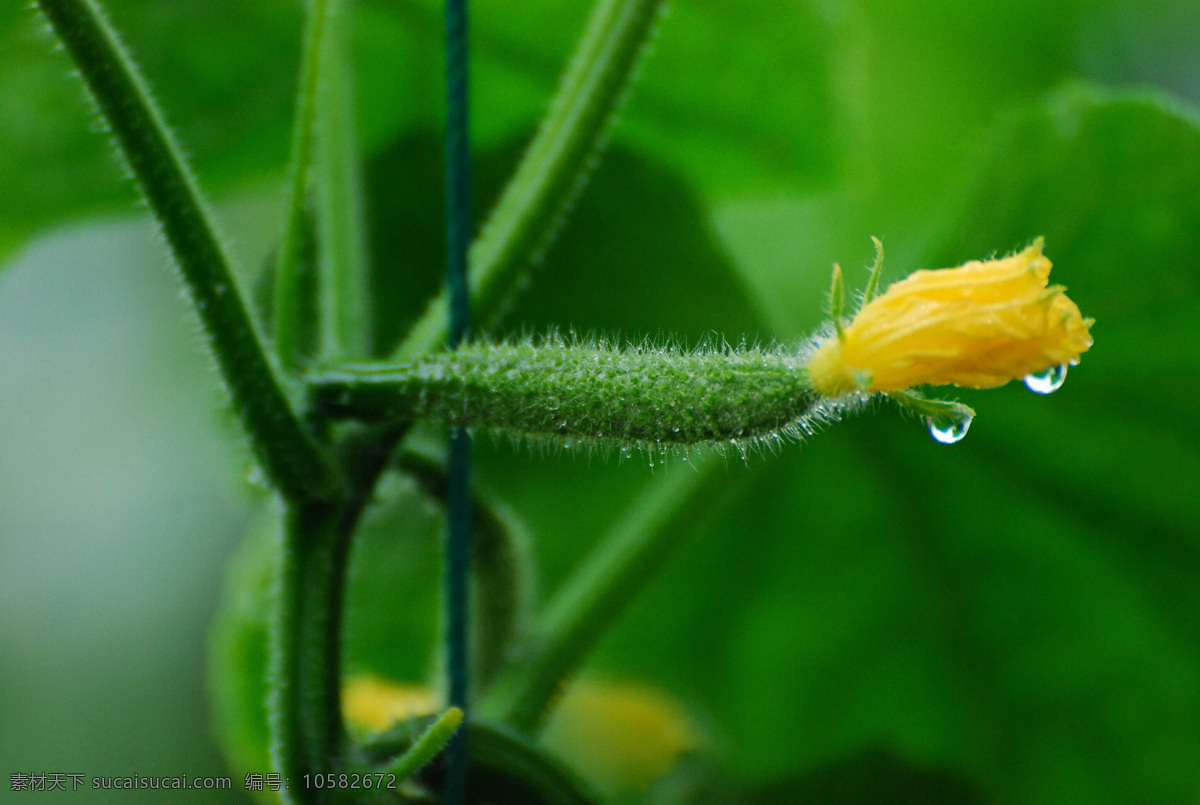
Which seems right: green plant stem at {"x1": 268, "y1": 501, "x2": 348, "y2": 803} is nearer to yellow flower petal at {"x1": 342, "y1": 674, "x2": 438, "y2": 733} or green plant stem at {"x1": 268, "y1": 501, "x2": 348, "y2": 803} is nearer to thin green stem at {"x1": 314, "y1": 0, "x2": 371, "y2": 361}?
thin green stem at {"x1": 314, "y1": 0, "x2": 371, "y2": 361}

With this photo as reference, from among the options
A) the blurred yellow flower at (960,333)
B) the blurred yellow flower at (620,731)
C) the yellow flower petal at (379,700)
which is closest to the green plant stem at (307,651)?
the blurred yellow flower at (960,333)

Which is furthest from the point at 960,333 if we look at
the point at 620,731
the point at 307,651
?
the point at 620,731

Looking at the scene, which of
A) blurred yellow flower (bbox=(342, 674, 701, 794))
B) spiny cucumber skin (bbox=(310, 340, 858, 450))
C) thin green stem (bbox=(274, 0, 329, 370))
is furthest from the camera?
blurred yellow flower (bbox=(342, 674, 701, 794))

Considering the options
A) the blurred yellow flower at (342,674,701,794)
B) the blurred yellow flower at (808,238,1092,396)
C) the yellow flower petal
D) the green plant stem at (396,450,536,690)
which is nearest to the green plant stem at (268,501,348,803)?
the green plant stem at (396,450,536,690)

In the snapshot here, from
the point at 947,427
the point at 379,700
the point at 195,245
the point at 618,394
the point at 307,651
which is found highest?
the point at 947,427

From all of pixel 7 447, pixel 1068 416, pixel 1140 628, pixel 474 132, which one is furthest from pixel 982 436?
pixel 7 447

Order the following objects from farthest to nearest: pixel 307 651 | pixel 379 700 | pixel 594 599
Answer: pixel 379 700
pixel 594 599
pixel 307 651

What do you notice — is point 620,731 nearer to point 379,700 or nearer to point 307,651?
point 379,700
